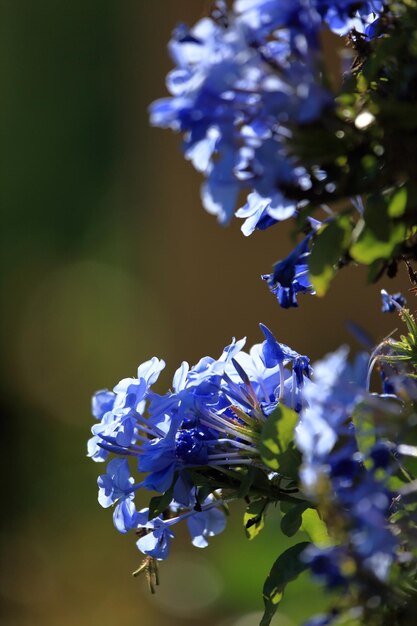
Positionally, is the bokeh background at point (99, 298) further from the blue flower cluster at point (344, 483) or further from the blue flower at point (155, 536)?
the blue flower cluster at point (344, 483)

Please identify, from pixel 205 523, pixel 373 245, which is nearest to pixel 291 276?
pixel 373 245

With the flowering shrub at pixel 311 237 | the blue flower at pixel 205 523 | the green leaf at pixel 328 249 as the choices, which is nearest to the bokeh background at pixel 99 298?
the blue flower at pixel 205 523

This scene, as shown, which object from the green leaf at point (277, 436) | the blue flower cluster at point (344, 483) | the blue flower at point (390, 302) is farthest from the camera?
the blue flower at point (390, 302)

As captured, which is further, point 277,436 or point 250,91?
point 277,436

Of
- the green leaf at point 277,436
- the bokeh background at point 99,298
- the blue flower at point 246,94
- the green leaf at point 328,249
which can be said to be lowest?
the bokeh background at point 99,298

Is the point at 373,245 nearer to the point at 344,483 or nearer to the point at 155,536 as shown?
the point at 344,483

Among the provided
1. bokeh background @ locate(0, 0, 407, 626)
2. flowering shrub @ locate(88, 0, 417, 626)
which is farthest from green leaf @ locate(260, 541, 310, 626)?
bokeh background @ locate(0, 0, 407, 626)
